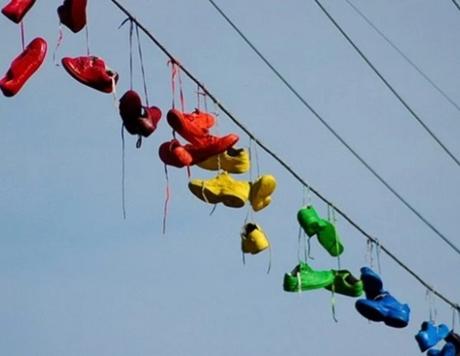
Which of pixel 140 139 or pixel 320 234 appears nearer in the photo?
pixel 140 139

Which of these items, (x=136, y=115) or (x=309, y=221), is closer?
(x=136, y=115)

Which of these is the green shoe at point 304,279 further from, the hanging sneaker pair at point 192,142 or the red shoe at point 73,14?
the red shoe at point 73,14

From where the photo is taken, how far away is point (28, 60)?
7.93 meters

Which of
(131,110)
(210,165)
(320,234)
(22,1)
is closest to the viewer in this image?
(22,1)

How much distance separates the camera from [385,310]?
9773 millimetres

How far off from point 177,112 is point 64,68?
0.68 metres

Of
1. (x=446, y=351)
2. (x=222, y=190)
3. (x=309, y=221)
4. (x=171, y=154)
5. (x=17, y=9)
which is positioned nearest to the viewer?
(x=17, y=9)

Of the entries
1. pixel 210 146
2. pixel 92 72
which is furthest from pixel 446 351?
pixel 92 72

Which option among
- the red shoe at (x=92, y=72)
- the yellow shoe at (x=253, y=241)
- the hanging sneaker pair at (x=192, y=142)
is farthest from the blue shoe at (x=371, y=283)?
the red shoe at (x=92, y=72)

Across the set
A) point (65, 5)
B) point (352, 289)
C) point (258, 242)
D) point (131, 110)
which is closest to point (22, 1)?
point (65, 5)

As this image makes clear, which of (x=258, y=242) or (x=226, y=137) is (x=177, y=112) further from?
(x=258, y=242)

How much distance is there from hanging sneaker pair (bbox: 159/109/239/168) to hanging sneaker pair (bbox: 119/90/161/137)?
13cm

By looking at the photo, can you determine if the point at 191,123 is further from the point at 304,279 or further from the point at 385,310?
the point at 385,310

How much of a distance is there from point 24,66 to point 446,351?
11.7 feet
